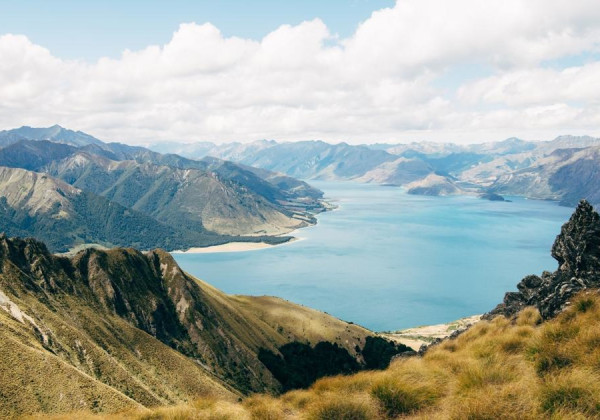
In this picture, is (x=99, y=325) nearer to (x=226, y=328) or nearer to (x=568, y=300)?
(x=226, y=328)

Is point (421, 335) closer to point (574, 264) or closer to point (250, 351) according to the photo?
point (250, 351)

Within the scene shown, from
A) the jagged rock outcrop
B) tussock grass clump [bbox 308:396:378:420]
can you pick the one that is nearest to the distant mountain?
tussock grass clump [bbox 308:396:378:420]

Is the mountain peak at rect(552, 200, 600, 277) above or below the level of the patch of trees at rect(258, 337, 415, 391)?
above

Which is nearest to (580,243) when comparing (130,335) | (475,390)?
(475,390)

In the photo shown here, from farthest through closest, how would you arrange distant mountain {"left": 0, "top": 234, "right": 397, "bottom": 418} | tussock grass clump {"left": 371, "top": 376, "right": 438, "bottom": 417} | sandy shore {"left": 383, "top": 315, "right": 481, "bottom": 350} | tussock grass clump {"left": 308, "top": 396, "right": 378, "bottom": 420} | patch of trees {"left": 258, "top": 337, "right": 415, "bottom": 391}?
sandy shore {"left": 383, "top": 315, "right": 481, "bottom": 350}, patch of trees {"left": 258, "top": 337, "right": 415, "bottom": 391}, distant mountain {"left": 0, "top": 234, "right": 397, "bottom": 418}, tussock grass clump {"left": 371, "top": 376, "right": 438, "bottom": 417}, tussock grass clump {"left": 308, "top": 396, "right": 378, "bottom": 420}

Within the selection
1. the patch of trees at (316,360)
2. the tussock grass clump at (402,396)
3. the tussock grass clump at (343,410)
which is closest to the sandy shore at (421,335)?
the patch of trees at (316,360)

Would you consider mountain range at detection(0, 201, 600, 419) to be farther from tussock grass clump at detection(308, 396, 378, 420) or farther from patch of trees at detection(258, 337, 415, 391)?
patch of trees at detection(258, 337, 415, 391)

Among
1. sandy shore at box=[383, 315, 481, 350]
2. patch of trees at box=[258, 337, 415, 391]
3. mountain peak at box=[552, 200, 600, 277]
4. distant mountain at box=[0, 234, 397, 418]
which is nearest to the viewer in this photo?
mountain peak at box=[552, 200, 600, 277]

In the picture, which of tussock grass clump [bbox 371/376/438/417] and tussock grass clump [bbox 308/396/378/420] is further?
tussock grass clump [bbox 371/376/438/417]
